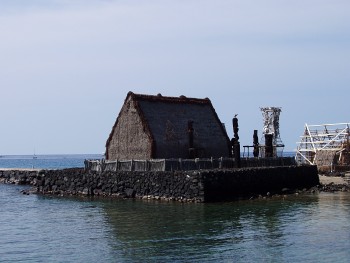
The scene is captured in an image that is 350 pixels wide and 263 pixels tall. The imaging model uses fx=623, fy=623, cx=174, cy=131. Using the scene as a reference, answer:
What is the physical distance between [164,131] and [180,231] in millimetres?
16954

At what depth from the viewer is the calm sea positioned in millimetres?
20531

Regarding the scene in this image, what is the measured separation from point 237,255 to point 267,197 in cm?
1810

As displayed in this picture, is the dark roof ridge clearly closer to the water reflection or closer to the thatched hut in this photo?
the thatched hut

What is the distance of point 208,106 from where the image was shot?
1868 inches

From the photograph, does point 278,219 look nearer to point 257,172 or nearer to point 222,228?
point 222,228

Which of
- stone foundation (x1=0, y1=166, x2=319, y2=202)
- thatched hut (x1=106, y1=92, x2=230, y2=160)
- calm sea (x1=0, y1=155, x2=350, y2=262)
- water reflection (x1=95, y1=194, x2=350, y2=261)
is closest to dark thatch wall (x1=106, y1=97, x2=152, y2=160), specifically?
thatched hut (x1=106, y1=92, x2=230, y2=160)

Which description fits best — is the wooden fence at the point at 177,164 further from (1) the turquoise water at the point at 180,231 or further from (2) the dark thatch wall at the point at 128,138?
(1) the turquoise water at the point at 180,231

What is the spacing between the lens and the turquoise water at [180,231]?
20531 millimetres

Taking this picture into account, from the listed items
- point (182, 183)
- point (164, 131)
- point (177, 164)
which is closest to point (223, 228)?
point (182, 183)

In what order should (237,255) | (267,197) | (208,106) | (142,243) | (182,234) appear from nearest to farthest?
(237,255) → (142,243) → (182,234) → (267,197) → (208,106)

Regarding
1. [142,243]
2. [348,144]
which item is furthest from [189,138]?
[348,144]

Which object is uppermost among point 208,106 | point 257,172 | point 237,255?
point 208,106

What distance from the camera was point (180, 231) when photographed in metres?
25.2

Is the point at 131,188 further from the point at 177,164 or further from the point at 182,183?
the point at 182,183
